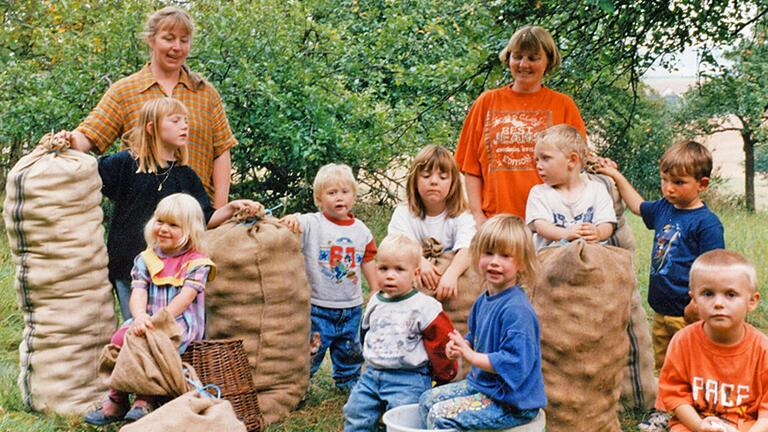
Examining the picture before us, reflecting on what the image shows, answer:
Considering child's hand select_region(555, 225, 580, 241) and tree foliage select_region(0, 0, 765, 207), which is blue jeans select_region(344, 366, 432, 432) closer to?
child's hand select_region(555, 225, 580, 241)

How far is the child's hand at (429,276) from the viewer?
4.50 m

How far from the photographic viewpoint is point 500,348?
3.59m

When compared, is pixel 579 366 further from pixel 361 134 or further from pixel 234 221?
pixel 361 134

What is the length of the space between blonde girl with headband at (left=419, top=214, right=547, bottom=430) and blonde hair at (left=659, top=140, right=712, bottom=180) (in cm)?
121

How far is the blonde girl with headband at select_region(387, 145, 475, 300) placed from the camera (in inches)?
178

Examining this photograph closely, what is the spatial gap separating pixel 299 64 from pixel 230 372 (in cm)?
449

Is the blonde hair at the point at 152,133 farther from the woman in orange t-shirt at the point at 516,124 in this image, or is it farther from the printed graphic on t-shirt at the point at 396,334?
the woman in orange t-shirt at the point at 516,124

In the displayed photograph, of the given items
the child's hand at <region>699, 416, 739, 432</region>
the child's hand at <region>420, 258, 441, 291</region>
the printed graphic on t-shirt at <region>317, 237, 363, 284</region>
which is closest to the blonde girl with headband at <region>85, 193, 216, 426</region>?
the printed graphic on t-shirt at <region>317, 237, 363, 284</region>

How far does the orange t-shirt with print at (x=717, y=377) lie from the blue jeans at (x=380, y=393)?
3.82ft

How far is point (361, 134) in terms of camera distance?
27.9 ft

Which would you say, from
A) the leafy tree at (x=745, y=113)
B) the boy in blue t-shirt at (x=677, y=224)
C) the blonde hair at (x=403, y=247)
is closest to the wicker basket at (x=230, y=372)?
the blonde hair at (x=403, y=247)

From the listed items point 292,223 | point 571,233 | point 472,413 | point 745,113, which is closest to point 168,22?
point 292,223

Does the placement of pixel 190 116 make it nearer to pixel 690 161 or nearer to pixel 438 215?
pixel 438 215

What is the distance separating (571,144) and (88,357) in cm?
286
